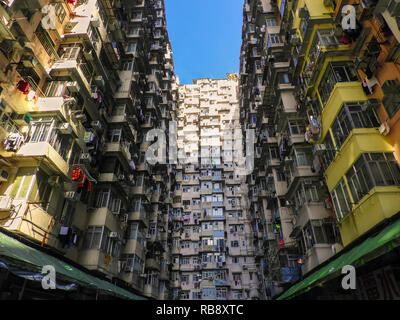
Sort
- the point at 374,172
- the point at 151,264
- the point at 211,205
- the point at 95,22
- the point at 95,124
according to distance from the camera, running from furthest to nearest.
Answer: the point at 211,205, the point at 151,264, the point at 95,124, the point at 95,22, the point at 374,172

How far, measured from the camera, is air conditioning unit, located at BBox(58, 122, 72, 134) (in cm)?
1511

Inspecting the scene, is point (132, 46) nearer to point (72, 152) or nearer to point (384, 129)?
point (72, 152)

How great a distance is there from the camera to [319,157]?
18281 mm

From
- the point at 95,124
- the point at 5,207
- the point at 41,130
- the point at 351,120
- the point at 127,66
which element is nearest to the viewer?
the point at 5,207

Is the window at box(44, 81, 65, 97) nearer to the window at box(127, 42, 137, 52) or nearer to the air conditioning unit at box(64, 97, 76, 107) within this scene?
the air conditioning unit at box(64, 97, 76, 107)

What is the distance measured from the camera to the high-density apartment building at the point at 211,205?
41.3 m

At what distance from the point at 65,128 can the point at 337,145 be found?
52.2 ft

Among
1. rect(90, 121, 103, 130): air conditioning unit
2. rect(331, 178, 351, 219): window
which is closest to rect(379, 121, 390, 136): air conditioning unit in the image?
rect(331, 178, 351, 219): window

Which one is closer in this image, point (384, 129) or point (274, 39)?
point (384, 129)

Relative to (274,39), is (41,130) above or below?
below

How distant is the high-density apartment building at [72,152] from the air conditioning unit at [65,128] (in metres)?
0.06

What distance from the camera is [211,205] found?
1892 inches

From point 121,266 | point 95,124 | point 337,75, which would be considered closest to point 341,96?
point 337,75

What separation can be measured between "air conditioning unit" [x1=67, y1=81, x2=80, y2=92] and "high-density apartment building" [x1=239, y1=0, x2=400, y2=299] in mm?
15705
